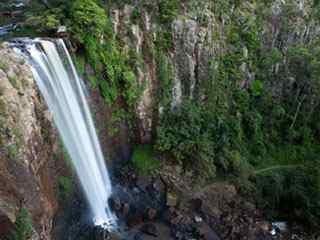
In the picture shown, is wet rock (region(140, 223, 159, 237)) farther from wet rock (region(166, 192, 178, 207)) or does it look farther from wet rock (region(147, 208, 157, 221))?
wet rock (region(166, 192, 178, 207))

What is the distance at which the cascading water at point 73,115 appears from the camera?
9.31m

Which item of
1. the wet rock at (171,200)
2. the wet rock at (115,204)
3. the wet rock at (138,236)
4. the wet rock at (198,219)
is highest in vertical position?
the wet rock at (115,204)

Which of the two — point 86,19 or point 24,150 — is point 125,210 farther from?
point 86,19

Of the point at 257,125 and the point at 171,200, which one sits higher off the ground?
the point at 257,125

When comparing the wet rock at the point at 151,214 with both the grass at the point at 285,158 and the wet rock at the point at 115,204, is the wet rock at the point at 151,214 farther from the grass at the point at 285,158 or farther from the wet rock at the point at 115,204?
Answer: the grass at the point at 285,158

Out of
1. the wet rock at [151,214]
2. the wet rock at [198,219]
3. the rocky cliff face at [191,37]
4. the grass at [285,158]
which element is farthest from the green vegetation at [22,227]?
the grass at [285,158]

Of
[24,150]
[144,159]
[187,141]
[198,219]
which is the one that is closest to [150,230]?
[198,219]

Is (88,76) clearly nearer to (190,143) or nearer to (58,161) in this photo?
(58,161)

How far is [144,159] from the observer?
46.4 ft

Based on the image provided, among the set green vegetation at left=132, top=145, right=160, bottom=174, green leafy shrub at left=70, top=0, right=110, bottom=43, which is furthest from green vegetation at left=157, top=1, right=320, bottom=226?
green leafy shrub at left=70, top=0, right=110, bottom=43

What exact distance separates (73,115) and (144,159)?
5.02 meters

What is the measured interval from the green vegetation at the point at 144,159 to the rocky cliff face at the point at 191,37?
25.5 inches

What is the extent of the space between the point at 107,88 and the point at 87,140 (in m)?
2.71

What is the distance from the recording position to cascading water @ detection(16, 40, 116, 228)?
9.31 metres
